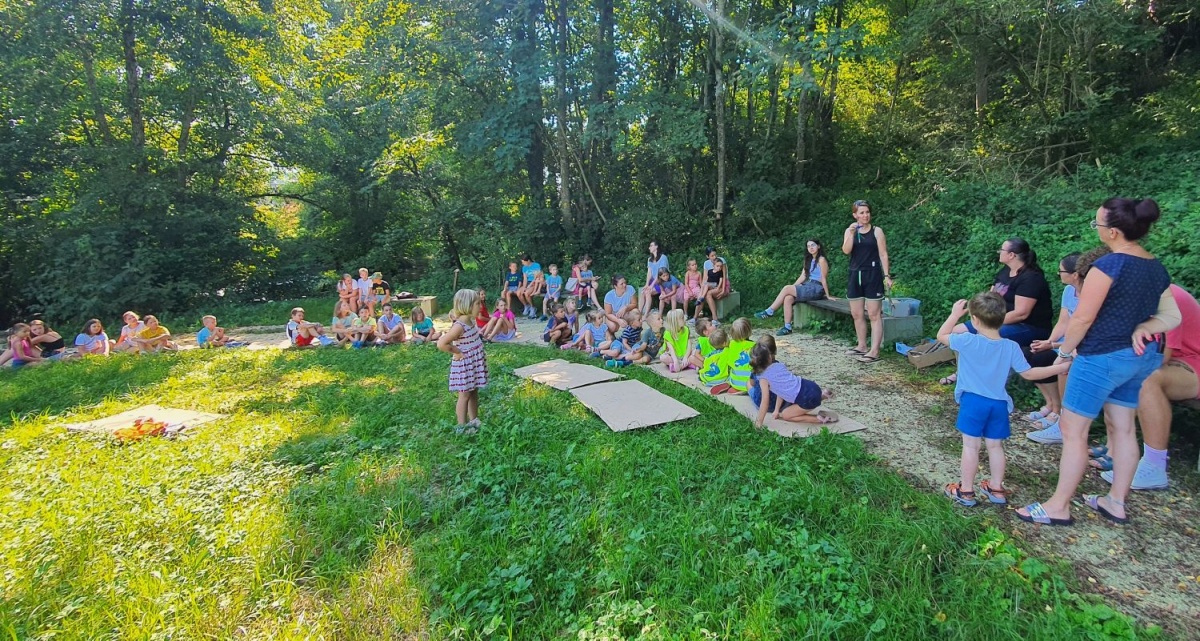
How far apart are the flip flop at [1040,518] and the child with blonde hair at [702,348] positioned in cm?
310

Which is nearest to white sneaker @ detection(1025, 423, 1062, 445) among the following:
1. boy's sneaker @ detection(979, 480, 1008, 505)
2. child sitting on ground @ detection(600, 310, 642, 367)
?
boy's sneaker @ detection(979, 480, 1008, 505)

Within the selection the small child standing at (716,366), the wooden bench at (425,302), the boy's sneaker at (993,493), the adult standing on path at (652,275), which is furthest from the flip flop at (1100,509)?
the wooden bench at (425,302)

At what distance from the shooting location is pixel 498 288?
40.2ft

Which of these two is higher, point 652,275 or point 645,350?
point 652,275

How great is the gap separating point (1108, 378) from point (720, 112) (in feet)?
31.0

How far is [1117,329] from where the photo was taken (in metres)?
2.50

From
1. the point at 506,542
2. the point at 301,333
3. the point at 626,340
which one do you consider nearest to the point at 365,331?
the point at 301,333

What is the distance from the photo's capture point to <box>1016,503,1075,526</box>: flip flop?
107 inches

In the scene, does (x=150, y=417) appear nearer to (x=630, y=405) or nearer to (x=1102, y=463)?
(x=630, y=405)

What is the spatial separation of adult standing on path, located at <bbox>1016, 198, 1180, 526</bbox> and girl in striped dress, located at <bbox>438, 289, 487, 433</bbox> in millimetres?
3656

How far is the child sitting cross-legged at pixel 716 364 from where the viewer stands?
17.2ft

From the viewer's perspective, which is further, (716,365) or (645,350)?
(645,350)

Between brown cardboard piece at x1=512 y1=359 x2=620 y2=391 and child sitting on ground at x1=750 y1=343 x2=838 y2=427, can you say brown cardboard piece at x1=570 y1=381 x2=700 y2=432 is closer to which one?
brown cardboard piece at x1=512 y1=359 x2=620 y2=391

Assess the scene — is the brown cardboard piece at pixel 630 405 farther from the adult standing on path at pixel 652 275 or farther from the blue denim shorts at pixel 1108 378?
the adult standing on path at pixel 652 275
